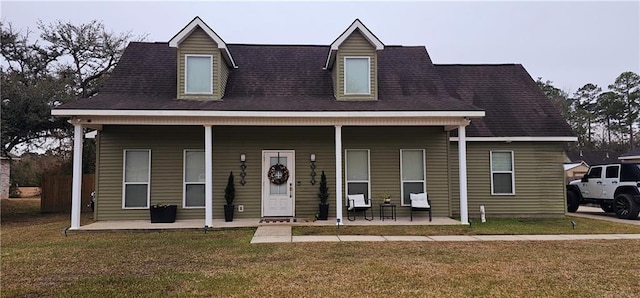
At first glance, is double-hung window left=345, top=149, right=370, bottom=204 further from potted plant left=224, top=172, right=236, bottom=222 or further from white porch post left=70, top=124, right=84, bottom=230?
white porch post left=70, top=124, right=84, bottom=230

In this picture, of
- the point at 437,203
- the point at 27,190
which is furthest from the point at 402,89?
the point at 27,190

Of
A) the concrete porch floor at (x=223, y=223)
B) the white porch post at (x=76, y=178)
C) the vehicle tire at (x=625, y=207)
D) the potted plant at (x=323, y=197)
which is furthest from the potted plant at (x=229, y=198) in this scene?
the vehicle tire at (x=625, y=207)

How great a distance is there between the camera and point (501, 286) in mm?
5129

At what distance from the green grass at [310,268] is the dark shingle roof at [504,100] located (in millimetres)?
4960

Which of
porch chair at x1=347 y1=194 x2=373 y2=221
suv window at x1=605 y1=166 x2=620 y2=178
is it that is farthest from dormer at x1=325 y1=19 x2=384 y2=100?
suv window at x1=605 y1=166 x2=620 y2=178

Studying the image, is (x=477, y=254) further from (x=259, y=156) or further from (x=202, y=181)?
(x=202, y=181)

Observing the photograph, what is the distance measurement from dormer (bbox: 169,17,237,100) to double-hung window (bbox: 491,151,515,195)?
847 centimetres

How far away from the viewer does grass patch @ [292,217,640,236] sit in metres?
9.46

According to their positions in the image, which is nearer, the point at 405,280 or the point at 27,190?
the point at 405,280

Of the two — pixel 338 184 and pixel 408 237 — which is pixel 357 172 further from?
pixel 408 237

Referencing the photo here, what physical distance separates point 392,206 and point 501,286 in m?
6.34

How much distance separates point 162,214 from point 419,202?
690cm

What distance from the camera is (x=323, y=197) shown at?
1142 centimetres

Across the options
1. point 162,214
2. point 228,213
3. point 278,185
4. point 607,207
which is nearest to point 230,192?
point 228,213
